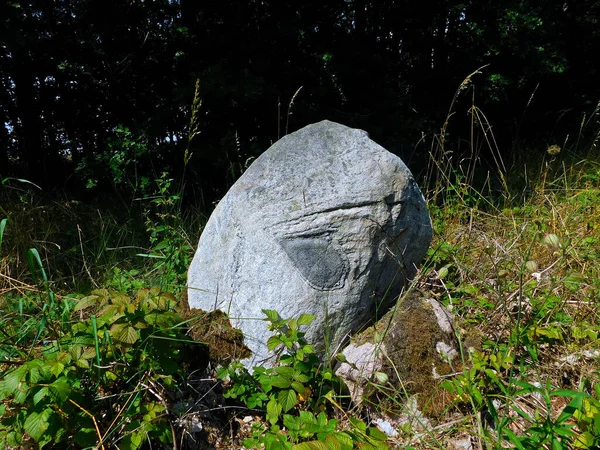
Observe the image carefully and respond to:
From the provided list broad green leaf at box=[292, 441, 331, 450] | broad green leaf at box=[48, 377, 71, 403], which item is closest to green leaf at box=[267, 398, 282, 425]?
broad green leaf at box=[292, 441, 331, 450]

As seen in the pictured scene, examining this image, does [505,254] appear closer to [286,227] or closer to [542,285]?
[542,285]

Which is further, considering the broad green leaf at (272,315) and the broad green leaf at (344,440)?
the broad green leaf at (272,315)

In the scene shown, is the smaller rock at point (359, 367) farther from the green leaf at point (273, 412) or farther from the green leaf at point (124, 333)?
the green leaf at point (124, 333)

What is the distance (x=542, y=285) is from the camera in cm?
261

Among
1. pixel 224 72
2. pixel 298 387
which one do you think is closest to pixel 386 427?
pixel 298 387

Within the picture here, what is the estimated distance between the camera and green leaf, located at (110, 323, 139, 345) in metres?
1.73

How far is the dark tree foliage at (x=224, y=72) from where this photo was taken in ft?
14.2

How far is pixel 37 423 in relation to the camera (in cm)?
151

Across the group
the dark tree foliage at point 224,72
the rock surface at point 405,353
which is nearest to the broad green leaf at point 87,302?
the rock surface at point 405,353

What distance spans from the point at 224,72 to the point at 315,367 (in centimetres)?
298

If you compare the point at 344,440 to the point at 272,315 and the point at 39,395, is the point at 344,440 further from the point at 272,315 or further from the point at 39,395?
the point at 39,395

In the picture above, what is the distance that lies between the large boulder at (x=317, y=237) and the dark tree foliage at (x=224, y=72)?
1456 millimetres

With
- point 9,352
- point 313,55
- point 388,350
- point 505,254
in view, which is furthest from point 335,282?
point 313,55

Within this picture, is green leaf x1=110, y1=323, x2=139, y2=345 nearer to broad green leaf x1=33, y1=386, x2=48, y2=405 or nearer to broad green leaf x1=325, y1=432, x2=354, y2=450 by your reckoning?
broad green leaf x1=33, y1=386, x2=48, y2=405
